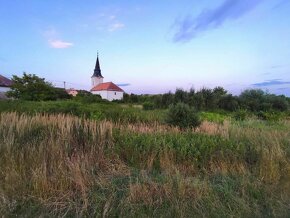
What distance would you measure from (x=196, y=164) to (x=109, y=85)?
271ft

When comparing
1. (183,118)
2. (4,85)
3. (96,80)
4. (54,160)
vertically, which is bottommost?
(54,160)

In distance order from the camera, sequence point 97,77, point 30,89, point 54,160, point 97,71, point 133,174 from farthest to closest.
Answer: point 97,71
point 97,77
point 30,89
point 54,160
point 133,174

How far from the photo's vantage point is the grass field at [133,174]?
3.99m

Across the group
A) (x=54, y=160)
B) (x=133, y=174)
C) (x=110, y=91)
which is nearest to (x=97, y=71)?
(x=110, y=91)

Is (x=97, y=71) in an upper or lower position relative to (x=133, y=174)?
upper

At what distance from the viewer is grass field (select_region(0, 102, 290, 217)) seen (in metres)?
3.99

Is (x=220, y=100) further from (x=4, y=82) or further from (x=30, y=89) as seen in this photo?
(x=4, y=82)

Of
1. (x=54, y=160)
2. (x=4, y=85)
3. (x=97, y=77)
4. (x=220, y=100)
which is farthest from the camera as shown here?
(x=97, y=77)

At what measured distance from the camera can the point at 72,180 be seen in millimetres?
4457

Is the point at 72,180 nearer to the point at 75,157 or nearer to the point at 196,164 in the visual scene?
the point at 75,157

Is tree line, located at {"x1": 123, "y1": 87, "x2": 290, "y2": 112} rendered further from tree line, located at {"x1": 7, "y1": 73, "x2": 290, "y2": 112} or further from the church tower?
the church tower

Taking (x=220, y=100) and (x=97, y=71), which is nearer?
(x=220, y=100)

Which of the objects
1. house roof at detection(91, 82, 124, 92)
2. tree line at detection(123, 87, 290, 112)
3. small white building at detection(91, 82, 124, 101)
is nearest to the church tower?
house roof at detection(91, 82, 124, 92)

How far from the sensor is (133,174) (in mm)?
5035
